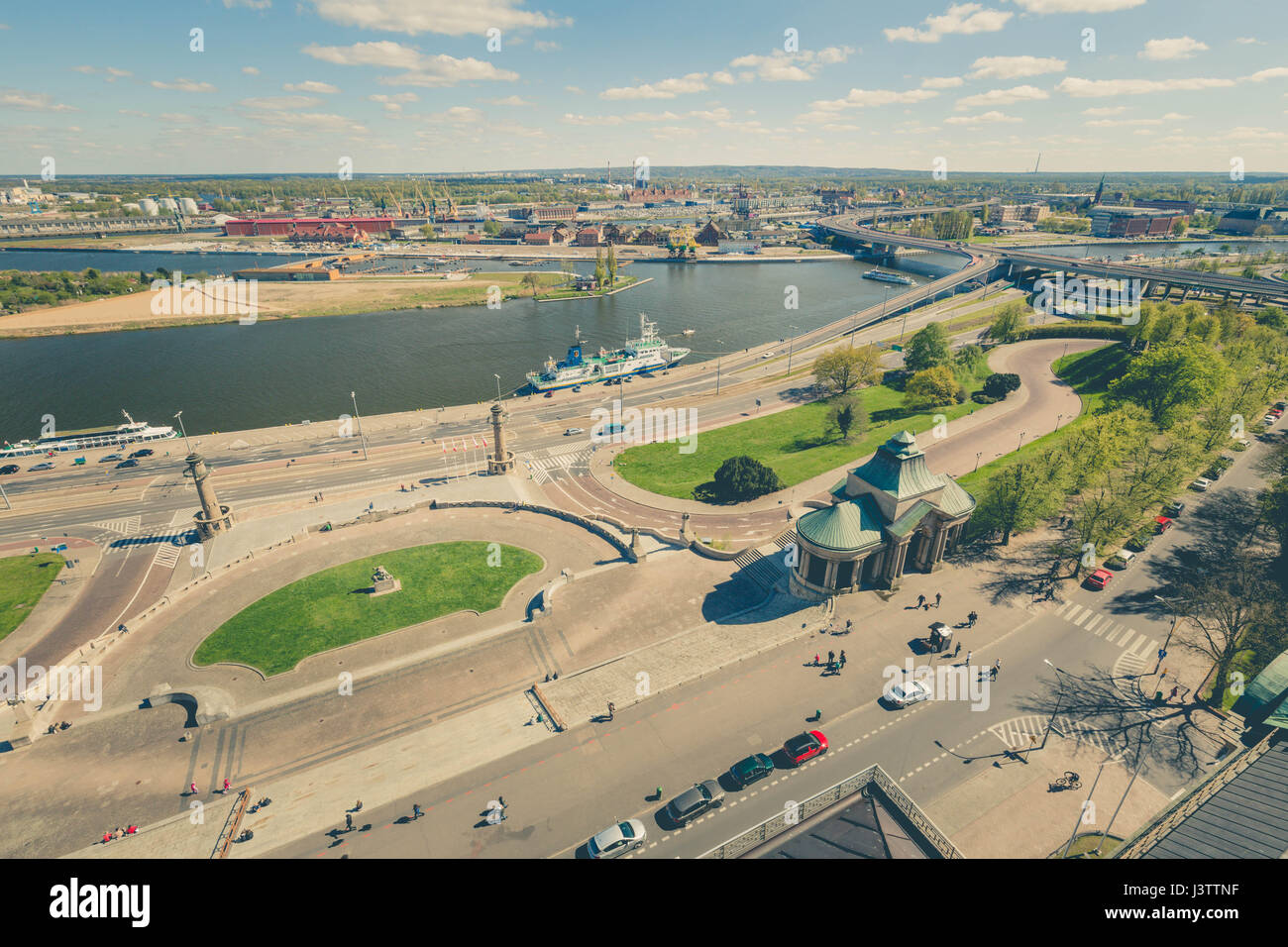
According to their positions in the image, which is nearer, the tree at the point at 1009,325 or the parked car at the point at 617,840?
the parked car at the point at 617,840

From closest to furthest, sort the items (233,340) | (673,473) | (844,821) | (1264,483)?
1. (844,821)
2. (1264,483)
3. (673,473)
4. (233,340)

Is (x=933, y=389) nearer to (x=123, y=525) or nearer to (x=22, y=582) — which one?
(x=123, y=525)

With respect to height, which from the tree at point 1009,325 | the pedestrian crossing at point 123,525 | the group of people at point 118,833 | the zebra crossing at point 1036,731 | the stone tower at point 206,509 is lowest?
the group of people at point 118,833

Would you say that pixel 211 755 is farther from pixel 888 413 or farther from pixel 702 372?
pixel 702 372

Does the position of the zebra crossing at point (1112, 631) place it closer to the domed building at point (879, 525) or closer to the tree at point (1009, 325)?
the domed building at point (879, 525)

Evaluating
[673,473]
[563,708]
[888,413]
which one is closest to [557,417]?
[673,473]

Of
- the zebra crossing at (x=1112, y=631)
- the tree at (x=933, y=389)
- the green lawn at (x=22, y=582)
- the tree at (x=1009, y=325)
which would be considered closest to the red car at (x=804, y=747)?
the zebra crossing at (x=1112, y=631)

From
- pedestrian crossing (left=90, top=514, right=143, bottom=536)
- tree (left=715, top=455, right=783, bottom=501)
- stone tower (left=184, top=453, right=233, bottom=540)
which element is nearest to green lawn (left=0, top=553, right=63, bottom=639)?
pedestrian crossing (left=90, top=514, right=143, bottom=536)

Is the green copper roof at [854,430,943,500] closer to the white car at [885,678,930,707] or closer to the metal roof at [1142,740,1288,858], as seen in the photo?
the white car at [885,678,930,707]
